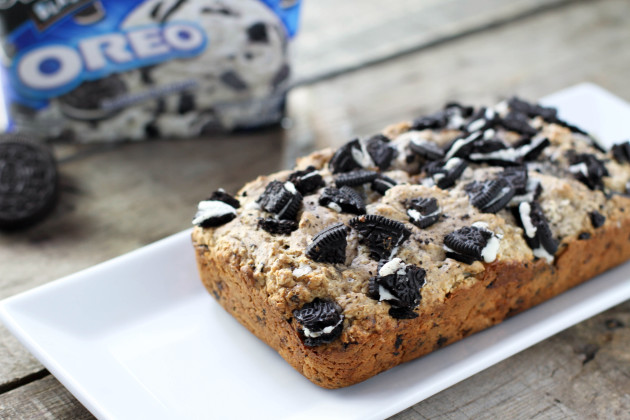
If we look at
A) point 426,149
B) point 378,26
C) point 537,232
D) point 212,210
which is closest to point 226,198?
point 212,210

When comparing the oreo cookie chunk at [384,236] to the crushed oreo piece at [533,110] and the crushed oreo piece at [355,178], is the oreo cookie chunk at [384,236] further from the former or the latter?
the crushed oreo piece at [533,110]

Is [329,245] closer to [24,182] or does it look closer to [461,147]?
[461,147]

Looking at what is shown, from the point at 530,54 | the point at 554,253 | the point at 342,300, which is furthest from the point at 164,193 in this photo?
the point at 530,54

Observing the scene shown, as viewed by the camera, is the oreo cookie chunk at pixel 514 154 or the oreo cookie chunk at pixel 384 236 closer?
the oreo cookie chunk at pixel 384 236

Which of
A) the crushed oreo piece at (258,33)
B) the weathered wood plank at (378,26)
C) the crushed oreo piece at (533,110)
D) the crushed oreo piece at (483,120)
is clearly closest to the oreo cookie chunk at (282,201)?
the crushed oreo piece at (483,120)

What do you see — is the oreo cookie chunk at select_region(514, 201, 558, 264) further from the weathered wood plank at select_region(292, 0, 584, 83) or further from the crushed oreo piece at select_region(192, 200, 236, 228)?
the weathered wood plank at select_region(292, 0, 584, 83)

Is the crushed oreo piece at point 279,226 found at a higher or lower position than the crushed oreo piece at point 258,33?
lower
